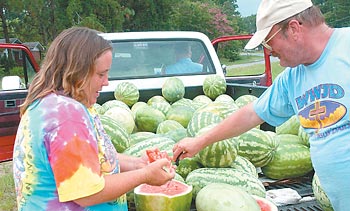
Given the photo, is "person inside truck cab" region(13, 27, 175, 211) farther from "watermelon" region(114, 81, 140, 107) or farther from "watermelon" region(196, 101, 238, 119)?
"watermelon" region(114, 81, 140, 107)

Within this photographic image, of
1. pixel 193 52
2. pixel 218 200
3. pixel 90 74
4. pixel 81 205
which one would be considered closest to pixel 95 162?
pixel 81 205

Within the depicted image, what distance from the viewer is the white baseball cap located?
2170mm

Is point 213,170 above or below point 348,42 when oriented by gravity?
below

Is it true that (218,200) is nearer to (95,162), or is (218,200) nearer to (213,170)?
(213,170)

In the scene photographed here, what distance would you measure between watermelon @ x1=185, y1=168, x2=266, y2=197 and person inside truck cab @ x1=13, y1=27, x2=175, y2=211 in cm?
63

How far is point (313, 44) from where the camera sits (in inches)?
87.1

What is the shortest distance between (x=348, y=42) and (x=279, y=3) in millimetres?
389

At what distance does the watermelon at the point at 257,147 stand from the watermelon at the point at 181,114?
0.91 m

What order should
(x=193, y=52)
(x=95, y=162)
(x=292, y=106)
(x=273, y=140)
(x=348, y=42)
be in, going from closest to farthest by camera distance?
(x=95, y=162), (x=348, y=42), (x=292, y=106), (x=273, y=140), (x=193, y=52)

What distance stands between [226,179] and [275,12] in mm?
1004

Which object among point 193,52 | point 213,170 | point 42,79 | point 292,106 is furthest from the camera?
point 193,52

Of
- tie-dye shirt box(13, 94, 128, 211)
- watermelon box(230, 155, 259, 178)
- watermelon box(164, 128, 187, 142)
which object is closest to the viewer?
tie-dye shirt box(13, 94, 128, 211)

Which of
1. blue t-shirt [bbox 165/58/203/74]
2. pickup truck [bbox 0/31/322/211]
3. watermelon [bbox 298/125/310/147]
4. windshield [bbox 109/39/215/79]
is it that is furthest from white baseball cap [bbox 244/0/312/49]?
blue t-shirt [bbox 165/58/203/74]

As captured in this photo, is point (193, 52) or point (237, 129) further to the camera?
point (193, 52)
